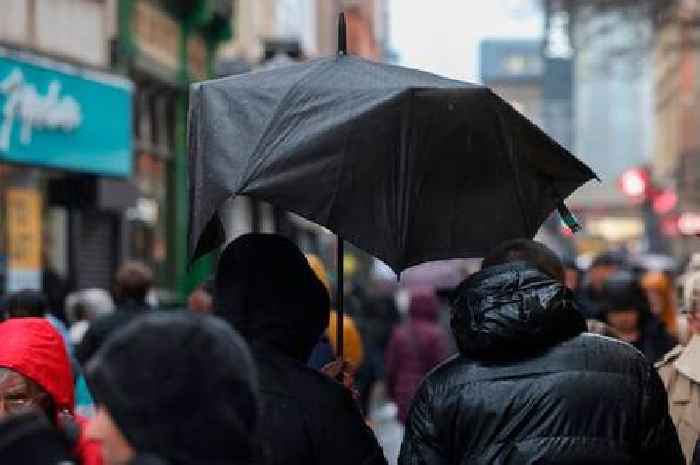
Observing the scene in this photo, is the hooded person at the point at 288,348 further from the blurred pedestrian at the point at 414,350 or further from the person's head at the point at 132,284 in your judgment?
the blurred pedestrian at the point at 414,350

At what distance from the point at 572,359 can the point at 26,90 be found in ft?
47.4

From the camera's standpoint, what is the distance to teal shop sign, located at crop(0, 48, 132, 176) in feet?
60.9

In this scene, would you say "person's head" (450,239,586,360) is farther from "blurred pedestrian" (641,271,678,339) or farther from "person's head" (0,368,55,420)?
"blurred pedestrian" (641,271,678,339)

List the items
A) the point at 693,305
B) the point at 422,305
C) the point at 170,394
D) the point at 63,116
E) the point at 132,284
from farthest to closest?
1. the point at 63,116
2. the point at 422,305
3. the point at 132,284
4. the point at 693,305
5. the point at 170,394

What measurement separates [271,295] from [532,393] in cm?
76

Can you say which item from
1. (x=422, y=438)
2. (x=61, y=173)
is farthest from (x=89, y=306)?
(x=61, y=173)

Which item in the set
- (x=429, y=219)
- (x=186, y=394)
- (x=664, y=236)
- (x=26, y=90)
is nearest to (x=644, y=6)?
(x=26, y=90)

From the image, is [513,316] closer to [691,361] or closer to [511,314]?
[511,314]

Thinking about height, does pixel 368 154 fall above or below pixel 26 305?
above

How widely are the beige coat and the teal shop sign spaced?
12.3 m

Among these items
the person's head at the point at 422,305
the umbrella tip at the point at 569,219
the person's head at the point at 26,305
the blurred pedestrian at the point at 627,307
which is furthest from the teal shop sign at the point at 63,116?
the umbrella tip at the point at 569,219

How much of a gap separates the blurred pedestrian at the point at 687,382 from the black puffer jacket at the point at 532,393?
140cm

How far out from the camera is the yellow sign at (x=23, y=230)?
18438 millimetres

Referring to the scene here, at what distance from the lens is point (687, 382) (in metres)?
6.78
